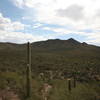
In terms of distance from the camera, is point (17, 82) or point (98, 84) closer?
point (17, 82)

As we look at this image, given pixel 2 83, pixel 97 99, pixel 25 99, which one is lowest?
pixel 97 99

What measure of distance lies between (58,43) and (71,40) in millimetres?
11094

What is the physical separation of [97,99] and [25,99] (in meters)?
5.48

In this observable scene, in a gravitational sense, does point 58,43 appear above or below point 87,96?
above

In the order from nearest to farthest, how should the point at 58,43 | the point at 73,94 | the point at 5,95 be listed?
the point at 5,95
the point at 73,94
the point at 58,43

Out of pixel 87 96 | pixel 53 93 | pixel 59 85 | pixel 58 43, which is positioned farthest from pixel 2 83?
pixel 58 43

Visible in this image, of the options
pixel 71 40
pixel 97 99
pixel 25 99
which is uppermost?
pixel 71 40

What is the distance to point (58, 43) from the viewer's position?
455 feet

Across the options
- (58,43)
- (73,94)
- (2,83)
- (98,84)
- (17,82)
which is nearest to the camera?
(2,83)

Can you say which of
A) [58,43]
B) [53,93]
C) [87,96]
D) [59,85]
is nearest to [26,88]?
[53,93]

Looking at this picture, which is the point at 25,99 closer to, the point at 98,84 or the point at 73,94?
the point at 73,94

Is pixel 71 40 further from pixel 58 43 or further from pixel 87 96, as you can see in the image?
pixel 87 96

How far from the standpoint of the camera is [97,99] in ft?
41.1

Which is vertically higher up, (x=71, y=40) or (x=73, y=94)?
(x=71, y=40)
